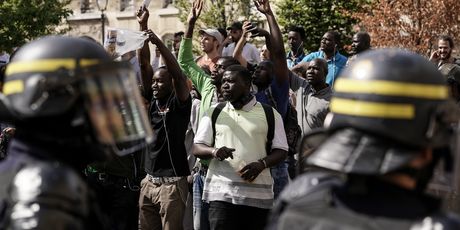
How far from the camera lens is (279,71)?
9180mm

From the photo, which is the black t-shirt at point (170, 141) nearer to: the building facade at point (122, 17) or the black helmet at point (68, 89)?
the black helmet at point (68, 89)

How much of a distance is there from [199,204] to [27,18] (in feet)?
76.1

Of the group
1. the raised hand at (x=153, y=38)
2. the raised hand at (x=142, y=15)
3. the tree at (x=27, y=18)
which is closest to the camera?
the raised hand at (x=153, y=38)

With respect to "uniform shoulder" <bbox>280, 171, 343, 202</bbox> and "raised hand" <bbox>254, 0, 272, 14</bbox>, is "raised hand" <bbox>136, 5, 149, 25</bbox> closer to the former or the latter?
"raised hand" <bbox>254, 0, 272, 14</bbox>

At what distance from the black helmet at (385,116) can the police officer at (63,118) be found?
0.76 meters

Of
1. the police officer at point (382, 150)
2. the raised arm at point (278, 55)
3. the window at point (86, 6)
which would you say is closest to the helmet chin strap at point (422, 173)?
the police officer at point (382, 150)

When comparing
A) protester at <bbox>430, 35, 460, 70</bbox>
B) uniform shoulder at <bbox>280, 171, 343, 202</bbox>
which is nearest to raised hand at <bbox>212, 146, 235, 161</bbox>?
protester at <bbox>430, 35, 460, 70</bbox>

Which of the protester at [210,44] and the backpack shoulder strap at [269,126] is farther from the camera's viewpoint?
the protester at [210,44]

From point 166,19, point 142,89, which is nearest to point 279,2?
point 166,19

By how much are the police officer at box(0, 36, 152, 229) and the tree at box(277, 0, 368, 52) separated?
22.6 m

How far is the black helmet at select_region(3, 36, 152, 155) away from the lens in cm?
344

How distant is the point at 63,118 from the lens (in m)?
3.50

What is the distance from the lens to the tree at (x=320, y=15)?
26375 mm

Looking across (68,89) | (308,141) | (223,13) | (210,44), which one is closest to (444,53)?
(210,44)
